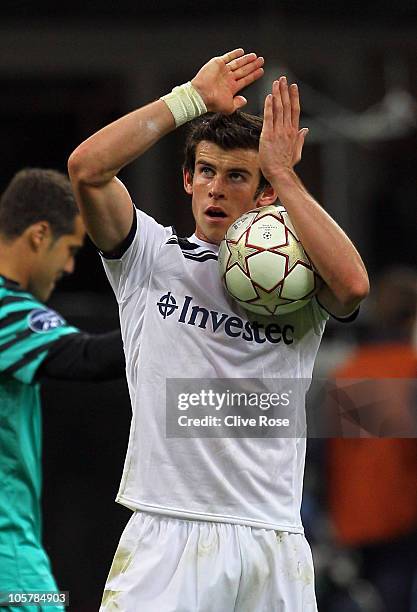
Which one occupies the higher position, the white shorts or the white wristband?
the white wristband

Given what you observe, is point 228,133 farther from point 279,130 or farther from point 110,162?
point 110,162

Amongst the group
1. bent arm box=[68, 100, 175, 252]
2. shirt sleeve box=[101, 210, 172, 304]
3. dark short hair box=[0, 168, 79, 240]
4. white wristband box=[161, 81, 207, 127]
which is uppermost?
dark short hair box=[0, 168, 79, 240]

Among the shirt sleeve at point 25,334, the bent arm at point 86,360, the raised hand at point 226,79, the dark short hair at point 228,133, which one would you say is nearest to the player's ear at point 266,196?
the dark short hair at point 228,133

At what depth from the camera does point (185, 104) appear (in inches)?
135

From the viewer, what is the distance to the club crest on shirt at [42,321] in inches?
178

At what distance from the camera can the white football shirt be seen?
346 centimetres

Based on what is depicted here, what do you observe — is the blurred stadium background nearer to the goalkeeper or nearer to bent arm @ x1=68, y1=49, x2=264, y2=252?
the goalkeeper

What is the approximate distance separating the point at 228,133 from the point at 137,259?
492mm

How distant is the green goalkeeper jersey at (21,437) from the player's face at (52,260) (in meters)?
0.26

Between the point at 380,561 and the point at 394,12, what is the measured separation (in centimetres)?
575

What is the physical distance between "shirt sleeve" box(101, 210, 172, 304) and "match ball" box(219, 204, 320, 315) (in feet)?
0.74

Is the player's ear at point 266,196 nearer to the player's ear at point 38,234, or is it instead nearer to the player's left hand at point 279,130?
the player's left hand at point 279,130

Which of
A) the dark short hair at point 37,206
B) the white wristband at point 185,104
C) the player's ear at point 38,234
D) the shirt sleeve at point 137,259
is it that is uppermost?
the dark short hair at point 37,206

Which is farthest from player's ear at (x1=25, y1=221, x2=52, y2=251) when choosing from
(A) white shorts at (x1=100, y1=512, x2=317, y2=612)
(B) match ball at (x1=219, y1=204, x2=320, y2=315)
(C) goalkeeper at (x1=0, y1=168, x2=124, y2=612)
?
(A) white shorts at (x1=100, y1=512, x2=317, y2=612)
